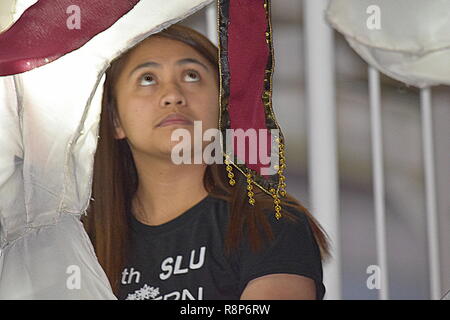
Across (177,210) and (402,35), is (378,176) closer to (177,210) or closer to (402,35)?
(402,35)

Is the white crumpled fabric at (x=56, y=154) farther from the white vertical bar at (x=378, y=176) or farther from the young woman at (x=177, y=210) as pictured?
the white vertical bar at (x=378, y=176)

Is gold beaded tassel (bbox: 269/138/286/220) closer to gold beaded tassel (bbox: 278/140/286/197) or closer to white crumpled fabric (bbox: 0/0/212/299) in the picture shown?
gold beaded tassel (bbox: 278/140/286/197)

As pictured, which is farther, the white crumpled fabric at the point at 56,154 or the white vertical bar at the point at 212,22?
the white vertical bar at the point at 212,22

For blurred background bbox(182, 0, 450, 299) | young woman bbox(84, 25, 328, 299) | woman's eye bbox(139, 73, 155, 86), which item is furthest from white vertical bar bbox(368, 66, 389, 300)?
woman's eye bbox(139, 73, 155, 86)

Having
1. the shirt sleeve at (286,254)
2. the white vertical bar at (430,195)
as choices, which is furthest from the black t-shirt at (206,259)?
the white vertical bar at (430,195)

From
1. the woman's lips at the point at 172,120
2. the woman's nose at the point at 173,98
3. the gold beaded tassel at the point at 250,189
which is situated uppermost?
the woman's nose at the point at 173,98

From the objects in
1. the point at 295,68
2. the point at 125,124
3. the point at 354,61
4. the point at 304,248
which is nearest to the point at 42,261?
the point at 125,124

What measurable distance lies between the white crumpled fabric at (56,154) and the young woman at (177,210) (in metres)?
0.05

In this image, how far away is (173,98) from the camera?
1.72 metres

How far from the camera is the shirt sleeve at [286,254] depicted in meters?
1.68

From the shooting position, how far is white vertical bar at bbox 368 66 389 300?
172 cm

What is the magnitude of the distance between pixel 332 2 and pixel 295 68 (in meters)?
0.17

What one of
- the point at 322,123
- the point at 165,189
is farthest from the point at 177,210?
the point at 322,123

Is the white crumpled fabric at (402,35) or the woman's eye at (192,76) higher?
the white crumpled fabric at (402,35)
